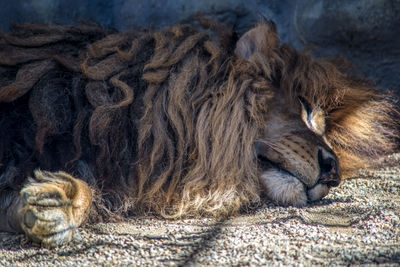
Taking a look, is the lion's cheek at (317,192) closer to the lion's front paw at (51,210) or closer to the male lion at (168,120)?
the male lion at (168,120)

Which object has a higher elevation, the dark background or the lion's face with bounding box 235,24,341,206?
the dark background

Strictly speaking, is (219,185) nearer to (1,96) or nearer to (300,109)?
(300,109)

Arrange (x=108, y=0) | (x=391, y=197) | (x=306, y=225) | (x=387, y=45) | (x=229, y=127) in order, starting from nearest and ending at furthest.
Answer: (x=306, y=225) < (x=229, y=127) < (x=391, y=197) < (x=387, y=45) < (x=108, y=0)

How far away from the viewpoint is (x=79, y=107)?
8.75ft

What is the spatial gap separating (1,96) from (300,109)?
167cm

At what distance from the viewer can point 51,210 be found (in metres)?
2.13

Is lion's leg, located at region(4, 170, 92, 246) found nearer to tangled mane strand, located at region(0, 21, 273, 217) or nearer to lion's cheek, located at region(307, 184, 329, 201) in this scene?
tangled mane strand, located at region(0, 21, 273, 217)

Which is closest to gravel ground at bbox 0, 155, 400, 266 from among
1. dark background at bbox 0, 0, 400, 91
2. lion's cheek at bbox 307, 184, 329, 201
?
lion's cheek at bbox 307, 184, 329, 201

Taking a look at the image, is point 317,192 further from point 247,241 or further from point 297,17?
point 297,17

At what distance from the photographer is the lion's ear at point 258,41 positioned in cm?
278

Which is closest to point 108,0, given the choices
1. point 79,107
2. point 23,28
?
point 23,28

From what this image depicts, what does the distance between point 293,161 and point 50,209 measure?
1313 mm

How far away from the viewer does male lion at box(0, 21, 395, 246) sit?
2.58 m

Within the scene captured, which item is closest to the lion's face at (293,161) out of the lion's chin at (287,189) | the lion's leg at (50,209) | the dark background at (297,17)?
the lion's chin at (287,189)
